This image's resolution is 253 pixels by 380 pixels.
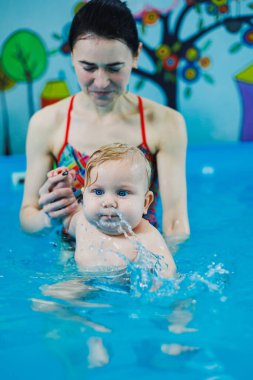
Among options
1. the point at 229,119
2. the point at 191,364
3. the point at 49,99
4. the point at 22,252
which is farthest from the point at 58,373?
the point at 229,119

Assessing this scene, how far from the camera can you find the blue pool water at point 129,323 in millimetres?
1756

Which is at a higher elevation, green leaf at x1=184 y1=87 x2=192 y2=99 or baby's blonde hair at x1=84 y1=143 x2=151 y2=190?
green leaf at x1=184 y1=87 x2=192 y2=99

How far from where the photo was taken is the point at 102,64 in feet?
7.66

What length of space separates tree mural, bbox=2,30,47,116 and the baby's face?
3762mm

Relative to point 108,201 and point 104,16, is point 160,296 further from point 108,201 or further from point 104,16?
point 104,16

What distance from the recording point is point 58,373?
1730mm

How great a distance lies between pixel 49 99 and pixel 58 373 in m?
4.20

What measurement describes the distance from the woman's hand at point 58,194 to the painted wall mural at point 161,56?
11.5 ft

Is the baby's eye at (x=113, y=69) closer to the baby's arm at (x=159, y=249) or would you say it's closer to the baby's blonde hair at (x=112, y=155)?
the baby's blonde hair at (x=112, y=155)

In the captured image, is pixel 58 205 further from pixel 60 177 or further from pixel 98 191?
pixel 98 191

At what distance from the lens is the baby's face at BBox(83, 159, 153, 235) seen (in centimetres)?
201

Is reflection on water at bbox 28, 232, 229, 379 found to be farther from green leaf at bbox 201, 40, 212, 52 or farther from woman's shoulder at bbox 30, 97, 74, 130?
green leaf at bbox 201, 40, 212, 52

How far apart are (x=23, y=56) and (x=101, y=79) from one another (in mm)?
3446

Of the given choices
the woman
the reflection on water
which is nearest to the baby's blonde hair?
the reflection on water
